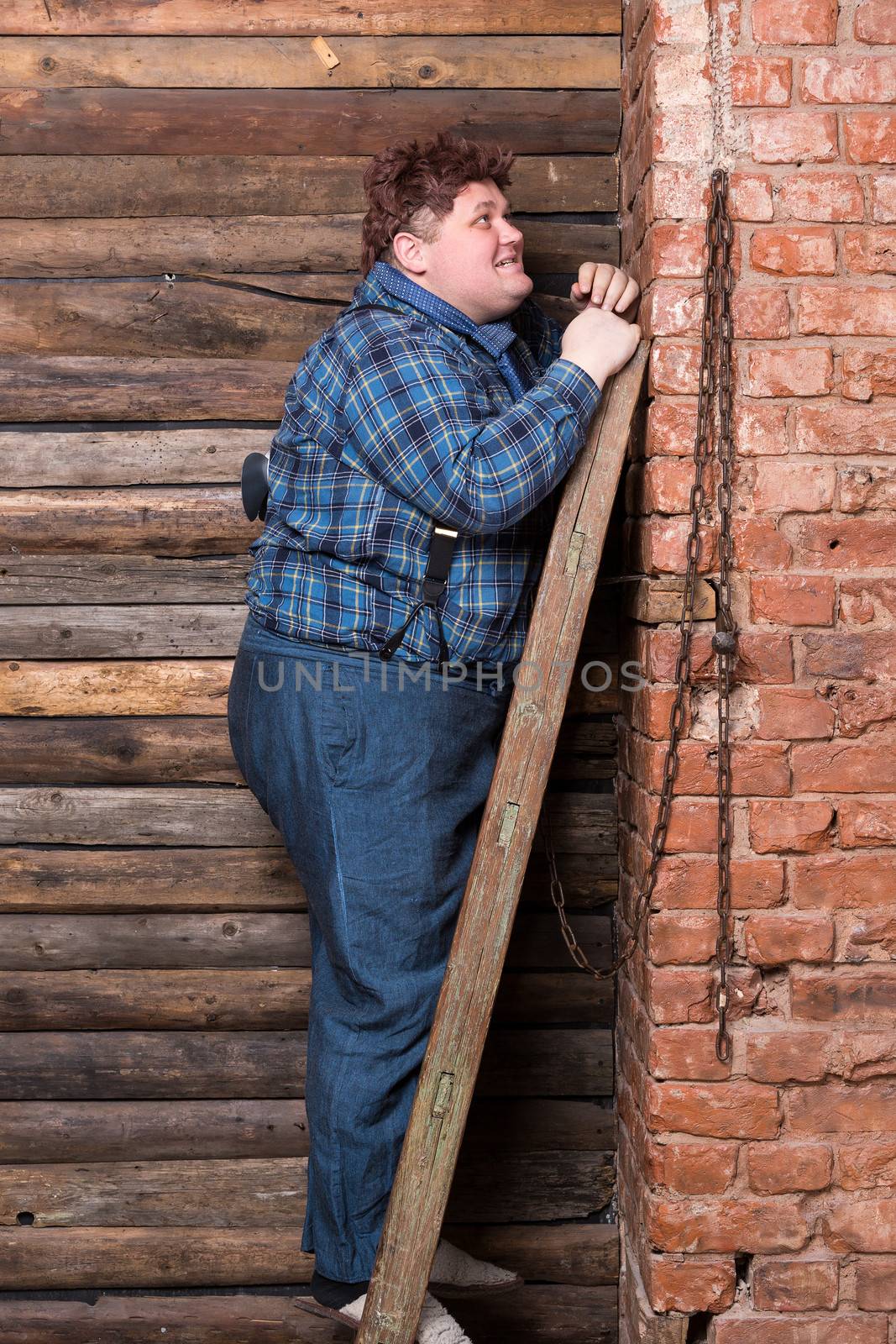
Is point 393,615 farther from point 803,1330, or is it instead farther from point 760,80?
point 803,1330

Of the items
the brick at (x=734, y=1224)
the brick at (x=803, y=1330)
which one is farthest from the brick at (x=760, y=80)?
the brick at (x=803, y=1330)

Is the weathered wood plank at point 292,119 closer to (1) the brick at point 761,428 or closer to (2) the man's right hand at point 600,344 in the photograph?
(2) the man's right hand at point 600,344

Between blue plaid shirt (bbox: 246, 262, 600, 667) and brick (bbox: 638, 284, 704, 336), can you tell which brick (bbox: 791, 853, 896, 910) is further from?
brick (bbox: 638, 284, 704, 336)

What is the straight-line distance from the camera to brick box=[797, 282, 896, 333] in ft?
6.61

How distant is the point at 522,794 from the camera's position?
2047 millimetres

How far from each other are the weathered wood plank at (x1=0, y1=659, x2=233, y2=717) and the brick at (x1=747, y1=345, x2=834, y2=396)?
1342mm

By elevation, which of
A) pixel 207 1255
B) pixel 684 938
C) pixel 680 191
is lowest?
pixel 207 1255

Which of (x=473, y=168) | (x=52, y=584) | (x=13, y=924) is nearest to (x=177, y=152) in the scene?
(x=473, y=168)

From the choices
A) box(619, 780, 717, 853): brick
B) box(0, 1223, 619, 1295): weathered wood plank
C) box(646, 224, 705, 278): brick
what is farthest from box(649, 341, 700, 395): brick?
box(0, 1223, 619, 1295): weathered wood plank

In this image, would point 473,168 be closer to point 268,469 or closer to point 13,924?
point 268,469

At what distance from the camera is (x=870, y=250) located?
201cm

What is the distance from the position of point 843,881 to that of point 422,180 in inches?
63.5

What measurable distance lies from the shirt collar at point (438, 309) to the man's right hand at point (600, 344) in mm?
166

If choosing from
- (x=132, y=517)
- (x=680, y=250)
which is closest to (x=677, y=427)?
(x=680, y=250)
